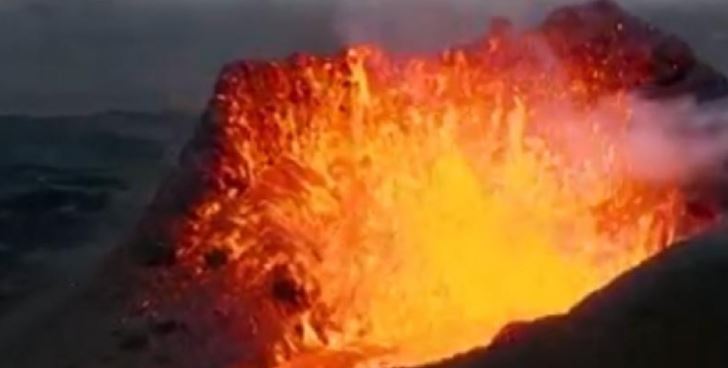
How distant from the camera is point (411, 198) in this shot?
21172 millimetres

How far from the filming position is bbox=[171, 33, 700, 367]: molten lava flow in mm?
19938

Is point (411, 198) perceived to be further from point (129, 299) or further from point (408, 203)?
point (129, 299)

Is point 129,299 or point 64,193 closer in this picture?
point 129,299

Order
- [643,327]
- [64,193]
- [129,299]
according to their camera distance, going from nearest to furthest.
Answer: [643,327] < [129,299] < [64,193]

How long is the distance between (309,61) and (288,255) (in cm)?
196

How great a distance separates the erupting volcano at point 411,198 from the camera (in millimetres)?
19953

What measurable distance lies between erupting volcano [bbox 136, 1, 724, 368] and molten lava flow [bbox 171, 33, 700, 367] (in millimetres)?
17

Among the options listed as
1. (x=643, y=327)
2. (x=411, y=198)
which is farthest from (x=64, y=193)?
(x=643, y=327)

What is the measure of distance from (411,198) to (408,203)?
0.08 metres

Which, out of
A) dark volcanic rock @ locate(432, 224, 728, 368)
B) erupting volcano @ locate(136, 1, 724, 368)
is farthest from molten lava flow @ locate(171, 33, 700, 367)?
dark volcanic rock @ locate(432, 224, 728, 368)

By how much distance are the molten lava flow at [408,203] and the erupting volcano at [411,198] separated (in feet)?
0.06

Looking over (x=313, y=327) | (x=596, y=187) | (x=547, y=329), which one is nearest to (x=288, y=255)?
(x=313, y=327)

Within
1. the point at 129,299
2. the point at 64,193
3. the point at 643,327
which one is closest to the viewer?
the point at 643,327

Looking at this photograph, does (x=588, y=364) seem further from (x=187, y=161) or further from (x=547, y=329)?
(x=187, y=161)
